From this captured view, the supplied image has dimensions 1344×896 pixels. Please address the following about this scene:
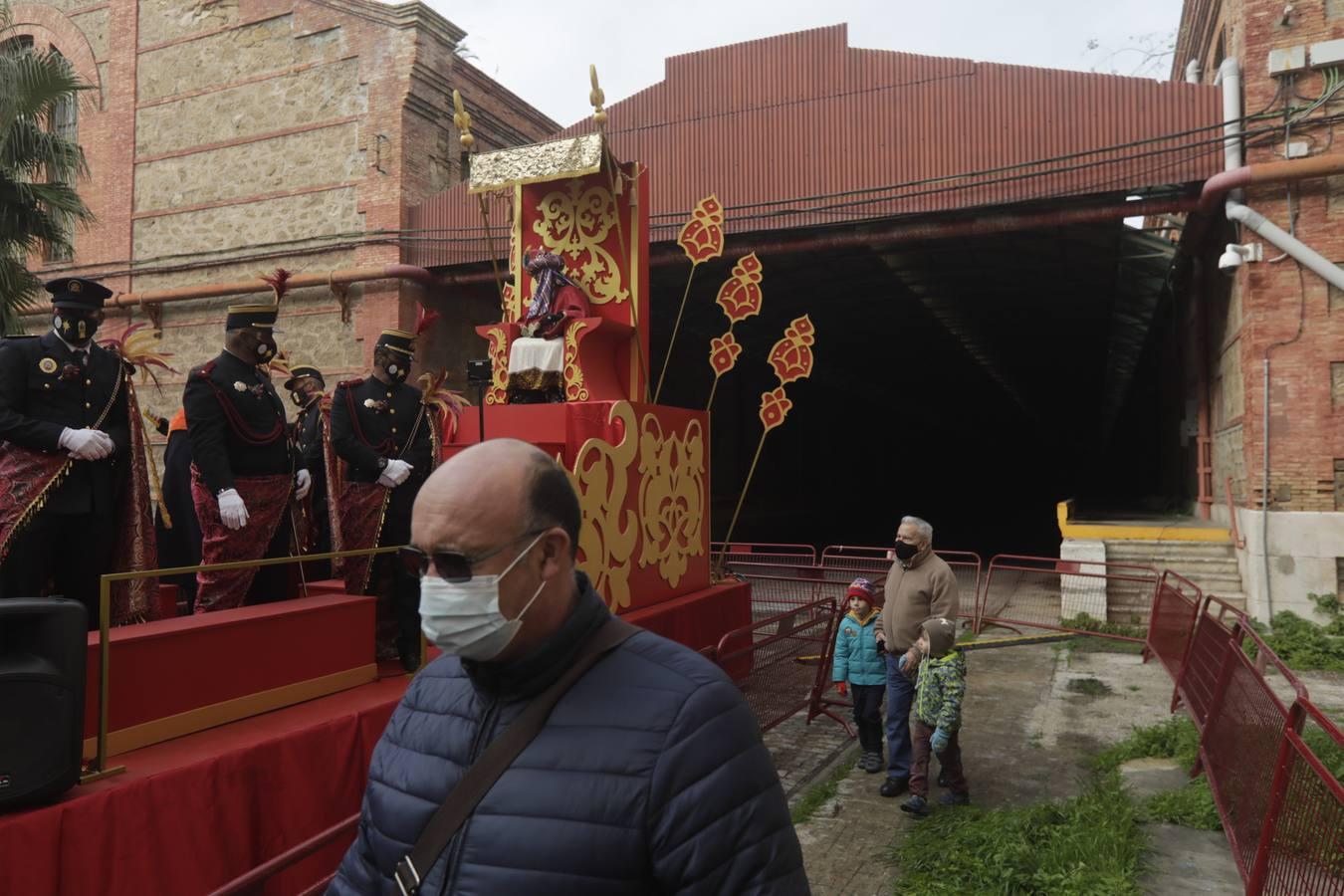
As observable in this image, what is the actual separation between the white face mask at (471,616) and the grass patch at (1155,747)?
5951 mm

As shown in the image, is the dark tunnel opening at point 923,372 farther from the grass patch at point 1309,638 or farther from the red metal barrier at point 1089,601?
the grass patch at point 1309,638

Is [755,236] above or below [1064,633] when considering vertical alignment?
above

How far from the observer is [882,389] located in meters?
32.6

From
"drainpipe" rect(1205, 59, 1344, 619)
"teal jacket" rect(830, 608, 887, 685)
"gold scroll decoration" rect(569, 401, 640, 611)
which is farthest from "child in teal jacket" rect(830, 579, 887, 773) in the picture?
"drainpipe" rect(1205, 59, 1344, 619)

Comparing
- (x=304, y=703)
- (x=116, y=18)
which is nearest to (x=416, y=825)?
(x=304, y=703)

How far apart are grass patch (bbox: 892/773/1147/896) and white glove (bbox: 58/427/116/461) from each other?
4.37 metres

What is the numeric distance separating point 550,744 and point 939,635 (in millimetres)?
4367

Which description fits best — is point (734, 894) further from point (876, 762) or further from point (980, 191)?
point (980, 191)

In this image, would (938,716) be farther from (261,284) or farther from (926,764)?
(261,284)

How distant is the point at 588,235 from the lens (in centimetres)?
739

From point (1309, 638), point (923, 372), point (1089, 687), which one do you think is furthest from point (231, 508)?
point (923, 372)

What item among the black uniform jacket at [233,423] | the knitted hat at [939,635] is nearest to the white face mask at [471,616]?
the black uniform jacket at [233,423]

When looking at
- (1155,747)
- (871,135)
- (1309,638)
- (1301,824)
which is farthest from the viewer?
(871,135)

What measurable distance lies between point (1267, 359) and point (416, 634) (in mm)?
11096
